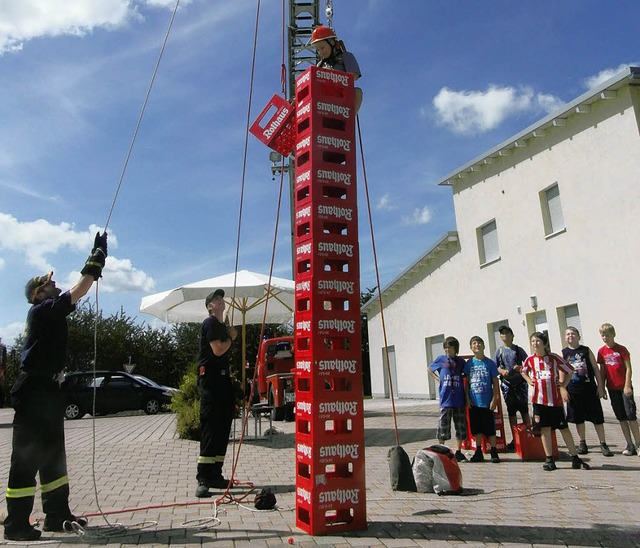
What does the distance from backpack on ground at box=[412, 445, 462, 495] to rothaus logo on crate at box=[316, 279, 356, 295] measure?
2.26 meters

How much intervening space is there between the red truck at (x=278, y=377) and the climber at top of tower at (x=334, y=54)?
30.0ft

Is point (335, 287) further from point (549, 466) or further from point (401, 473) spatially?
point (549, 466)

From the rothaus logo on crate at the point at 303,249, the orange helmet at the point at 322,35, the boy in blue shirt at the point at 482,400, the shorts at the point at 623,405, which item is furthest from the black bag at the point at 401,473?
the orange helmet at the point at 322,35

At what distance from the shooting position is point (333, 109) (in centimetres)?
462

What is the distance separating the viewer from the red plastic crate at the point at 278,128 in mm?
5230

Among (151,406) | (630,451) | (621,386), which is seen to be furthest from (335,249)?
(151,406)

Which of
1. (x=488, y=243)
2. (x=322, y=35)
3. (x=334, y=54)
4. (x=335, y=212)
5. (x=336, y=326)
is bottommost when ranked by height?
(x=336, y=326)

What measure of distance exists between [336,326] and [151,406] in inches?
688

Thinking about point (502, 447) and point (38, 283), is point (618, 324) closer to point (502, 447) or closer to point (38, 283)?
point (502, 447)

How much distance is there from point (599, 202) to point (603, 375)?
24.1 ft

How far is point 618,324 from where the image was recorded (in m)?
13.2

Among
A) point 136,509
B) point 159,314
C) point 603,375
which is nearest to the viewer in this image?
point 136,509

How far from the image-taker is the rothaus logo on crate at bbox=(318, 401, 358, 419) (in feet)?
13.7

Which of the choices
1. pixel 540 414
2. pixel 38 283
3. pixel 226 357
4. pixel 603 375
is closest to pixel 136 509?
pixel 226 357
